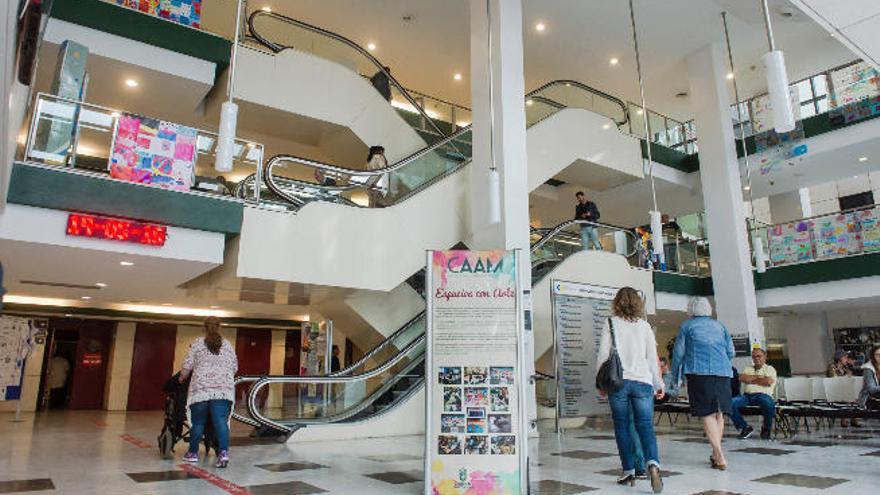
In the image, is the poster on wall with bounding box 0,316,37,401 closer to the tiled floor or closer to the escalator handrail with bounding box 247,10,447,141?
the tiled floor

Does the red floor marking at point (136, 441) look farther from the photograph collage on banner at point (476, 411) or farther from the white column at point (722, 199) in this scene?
the white column at point (722, 199)

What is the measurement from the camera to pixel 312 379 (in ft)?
26.4

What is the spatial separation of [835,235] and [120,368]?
56.4ft

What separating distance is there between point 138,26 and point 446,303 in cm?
816

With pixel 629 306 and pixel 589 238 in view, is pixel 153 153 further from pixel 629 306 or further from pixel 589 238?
pixel 589 238

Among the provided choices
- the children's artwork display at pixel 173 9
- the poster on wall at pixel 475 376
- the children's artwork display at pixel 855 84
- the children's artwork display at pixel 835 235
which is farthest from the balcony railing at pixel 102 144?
the children's artwork display at pixel 855 84

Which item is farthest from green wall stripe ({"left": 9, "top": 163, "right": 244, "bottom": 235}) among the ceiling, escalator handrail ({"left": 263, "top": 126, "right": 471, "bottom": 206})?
the ceiling

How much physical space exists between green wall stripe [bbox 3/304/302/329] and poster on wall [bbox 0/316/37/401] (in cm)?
135

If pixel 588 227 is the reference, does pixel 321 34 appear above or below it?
above

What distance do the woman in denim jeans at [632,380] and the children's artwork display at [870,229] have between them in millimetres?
9687

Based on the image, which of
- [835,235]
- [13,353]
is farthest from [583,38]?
[13,353]

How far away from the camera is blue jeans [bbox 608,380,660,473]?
4301 millimetres

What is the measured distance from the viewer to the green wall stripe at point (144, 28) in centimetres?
886

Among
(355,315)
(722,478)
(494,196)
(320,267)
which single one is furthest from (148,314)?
(722,478)
